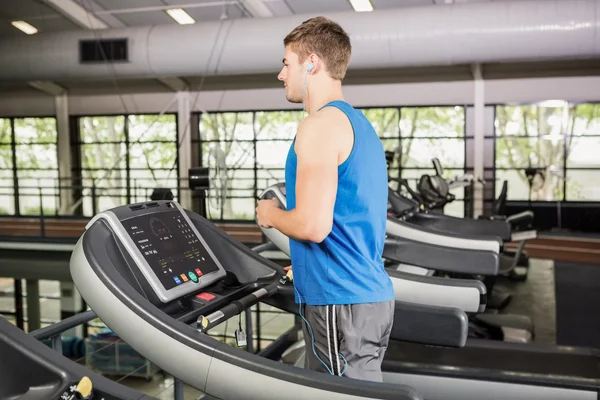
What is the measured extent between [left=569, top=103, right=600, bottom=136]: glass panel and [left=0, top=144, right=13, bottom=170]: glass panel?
9992mm

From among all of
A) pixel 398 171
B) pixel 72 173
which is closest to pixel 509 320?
pixel 398 171

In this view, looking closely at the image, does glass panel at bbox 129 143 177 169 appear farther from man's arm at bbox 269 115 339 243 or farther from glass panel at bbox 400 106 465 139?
man's arm at bbox 269 115 339 243

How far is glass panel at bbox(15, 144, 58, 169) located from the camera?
11500mm

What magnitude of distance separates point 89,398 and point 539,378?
1.90m

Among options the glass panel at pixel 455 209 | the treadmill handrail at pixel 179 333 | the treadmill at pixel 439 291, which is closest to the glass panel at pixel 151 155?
the glass panel at pixel 455 209

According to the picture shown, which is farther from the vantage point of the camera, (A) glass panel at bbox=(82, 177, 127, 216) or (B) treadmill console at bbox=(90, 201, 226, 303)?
(A) glass panel at bbox=(82, 177, 127, 216)

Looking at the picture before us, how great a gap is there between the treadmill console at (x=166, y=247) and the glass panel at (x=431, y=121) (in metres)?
8.19

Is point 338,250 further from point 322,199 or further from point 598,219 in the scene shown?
point 598,219

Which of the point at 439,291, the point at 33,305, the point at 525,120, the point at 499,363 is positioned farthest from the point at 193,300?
the point at 525,120

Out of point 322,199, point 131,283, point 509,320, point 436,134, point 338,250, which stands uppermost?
point 436,134

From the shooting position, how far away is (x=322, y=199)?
3.99 feet

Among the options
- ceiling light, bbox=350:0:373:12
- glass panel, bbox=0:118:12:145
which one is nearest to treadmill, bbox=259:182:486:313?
ceiling light, bbox=350:0:373:12

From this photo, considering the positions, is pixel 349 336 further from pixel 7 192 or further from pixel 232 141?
pixel 7 192

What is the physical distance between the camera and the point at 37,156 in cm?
1157
